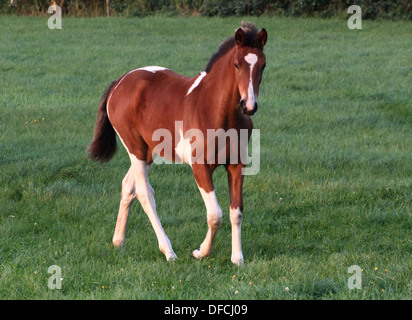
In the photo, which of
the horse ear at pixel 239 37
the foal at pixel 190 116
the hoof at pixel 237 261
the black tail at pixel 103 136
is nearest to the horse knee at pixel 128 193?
the foal at pixel 190 116

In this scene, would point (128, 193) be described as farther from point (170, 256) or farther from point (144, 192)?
point (170, 256)

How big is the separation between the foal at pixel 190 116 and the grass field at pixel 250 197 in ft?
1.41

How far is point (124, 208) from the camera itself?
20.6 ft

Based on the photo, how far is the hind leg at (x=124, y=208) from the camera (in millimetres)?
6137

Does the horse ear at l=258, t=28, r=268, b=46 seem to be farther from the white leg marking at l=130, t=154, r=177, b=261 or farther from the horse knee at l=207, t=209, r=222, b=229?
the white leg marking at l=130, t=154, r=177, b=261

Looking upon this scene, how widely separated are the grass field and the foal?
431 mm

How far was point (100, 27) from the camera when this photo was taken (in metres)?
23.9

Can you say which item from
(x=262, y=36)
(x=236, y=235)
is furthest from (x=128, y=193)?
(x=262, y=36)

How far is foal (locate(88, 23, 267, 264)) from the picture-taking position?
5164mm

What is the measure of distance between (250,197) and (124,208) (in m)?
1.74

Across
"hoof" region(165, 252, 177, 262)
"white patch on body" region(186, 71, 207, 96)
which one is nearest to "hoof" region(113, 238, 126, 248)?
"hoof" region(165, 252, 177, 262)

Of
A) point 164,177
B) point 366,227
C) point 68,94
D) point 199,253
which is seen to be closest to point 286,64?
point 68,94

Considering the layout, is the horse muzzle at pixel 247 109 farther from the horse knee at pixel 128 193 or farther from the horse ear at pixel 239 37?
the horse knee at pixel 128 193
